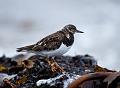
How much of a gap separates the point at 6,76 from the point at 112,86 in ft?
4.95

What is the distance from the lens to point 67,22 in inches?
586

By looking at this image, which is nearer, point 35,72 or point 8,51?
point 35,72

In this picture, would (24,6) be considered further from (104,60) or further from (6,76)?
(6,76)

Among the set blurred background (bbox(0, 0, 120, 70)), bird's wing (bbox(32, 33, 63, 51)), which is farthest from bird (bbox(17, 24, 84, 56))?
blurred background (bbox(0, 0, 120, 70))

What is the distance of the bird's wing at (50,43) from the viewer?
702 cm

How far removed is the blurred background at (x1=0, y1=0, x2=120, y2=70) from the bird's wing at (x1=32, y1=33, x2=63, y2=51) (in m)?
3.53

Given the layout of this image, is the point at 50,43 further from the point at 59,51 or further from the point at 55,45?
the point at 59,51

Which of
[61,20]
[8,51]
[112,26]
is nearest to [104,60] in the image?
[8,51]

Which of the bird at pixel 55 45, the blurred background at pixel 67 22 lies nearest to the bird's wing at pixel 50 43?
the bird at pixel 55 45

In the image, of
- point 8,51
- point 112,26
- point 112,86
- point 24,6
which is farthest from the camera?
point 24,6

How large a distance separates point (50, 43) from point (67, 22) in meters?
7.84

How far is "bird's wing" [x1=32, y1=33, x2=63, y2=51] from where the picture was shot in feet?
23.0

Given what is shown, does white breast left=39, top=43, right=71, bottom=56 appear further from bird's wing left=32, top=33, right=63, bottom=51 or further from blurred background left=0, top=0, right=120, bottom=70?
blurred background left=0, top=0, right=120, bottom=70

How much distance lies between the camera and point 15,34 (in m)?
14.0
